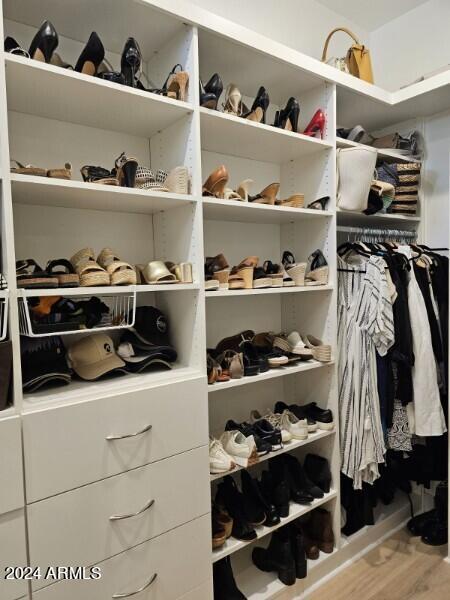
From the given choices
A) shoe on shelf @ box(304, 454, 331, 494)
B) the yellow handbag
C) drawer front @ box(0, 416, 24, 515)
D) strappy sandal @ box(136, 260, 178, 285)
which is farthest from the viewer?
the yellow handbag

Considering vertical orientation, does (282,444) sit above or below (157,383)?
below

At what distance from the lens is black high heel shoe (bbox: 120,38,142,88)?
3.97ft

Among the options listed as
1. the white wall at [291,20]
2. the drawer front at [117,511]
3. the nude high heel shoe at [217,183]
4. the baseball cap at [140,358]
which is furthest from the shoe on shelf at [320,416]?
the white wall at [291,20]

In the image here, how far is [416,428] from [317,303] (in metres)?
0.74

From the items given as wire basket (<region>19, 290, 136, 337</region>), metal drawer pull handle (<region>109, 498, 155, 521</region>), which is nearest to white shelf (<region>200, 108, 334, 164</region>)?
wire basket (<region>19, 290, 136, 337</region>)

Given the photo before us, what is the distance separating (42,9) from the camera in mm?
1240

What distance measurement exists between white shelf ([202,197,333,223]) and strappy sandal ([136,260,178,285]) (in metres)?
0.27

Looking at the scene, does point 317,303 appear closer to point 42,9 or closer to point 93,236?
point 93,236

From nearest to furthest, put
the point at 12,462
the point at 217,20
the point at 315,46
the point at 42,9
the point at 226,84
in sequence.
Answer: the point at 12,462
the point at 42,9
the point at 217,20
the point at 226,84
the point at 315,46

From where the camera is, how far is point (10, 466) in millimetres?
986

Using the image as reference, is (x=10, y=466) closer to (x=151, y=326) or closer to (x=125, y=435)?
(x=125, y=435)

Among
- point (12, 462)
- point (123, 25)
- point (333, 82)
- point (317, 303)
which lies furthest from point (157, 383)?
point (333, 82)

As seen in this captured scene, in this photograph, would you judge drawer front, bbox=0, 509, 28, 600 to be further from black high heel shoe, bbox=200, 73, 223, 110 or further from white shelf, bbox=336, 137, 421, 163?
white shelf, bbox=336, 137, 421, 163

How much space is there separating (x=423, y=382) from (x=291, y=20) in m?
1.90
